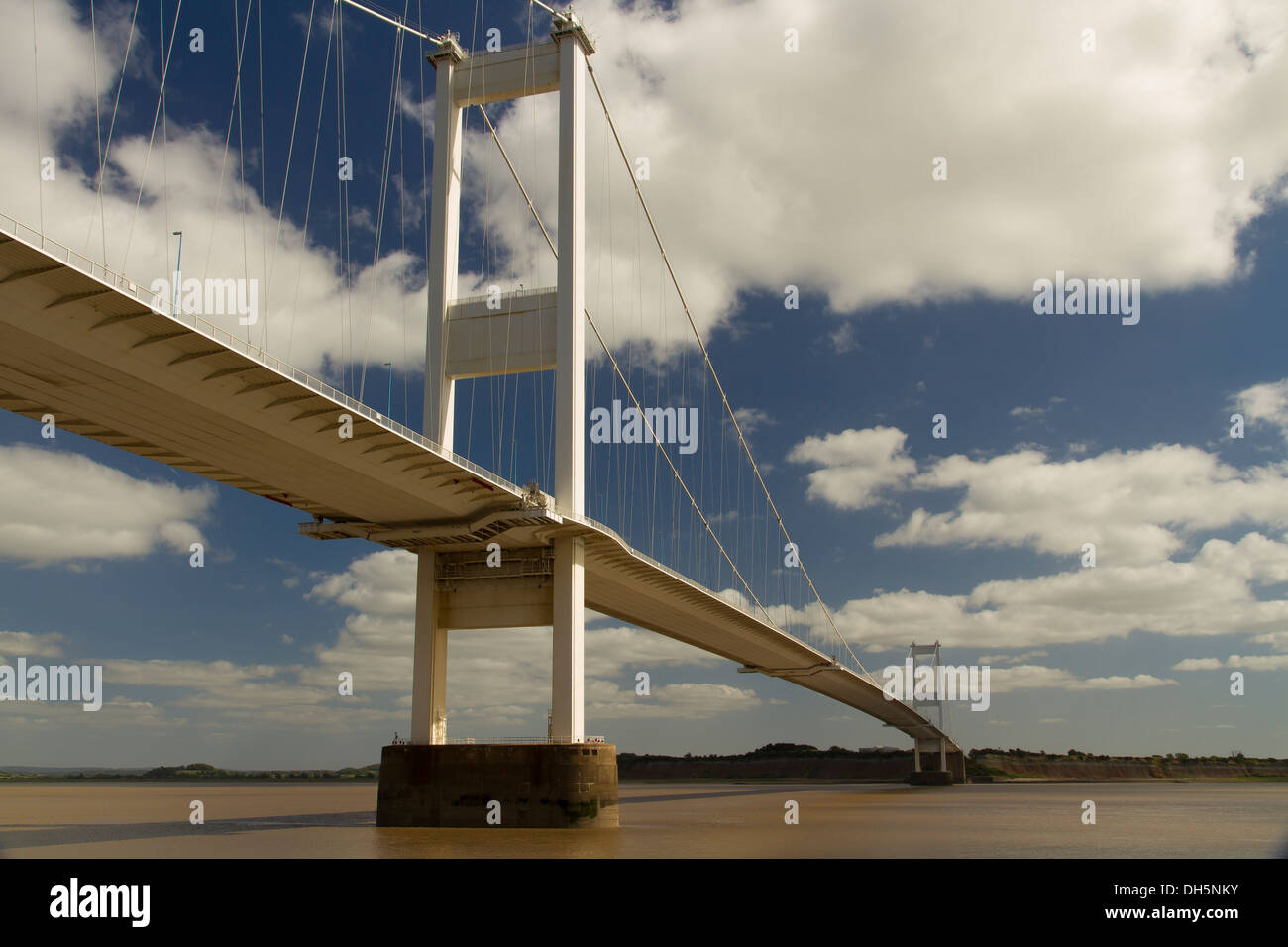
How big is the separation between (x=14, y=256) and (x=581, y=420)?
17529 millimetres

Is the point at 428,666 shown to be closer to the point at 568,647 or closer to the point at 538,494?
the point at 568,647

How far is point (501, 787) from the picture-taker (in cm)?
2853

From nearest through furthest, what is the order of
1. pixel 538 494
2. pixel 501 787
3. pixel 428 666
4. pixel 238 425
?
pixel 238 425
pixel 501 787
pixel 538 494
pixel 428 666

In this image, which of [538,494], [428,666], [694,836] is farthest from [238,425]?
[694,836]

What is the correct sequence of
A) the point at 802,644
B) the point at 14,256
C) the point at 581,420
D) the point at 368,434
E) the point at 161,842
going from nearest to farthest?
the point at 14,256 < the point at 368,434 < the point at 161,842 < the point at 581,420 < the point at 802,644

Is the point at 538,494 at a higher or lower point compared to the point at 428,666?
higher

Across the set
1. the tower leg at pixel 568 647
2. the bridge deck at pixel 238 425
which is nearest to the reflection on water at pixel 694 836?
the tower leg at pixel 568 647

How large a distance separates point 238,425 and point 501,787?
1239 cm

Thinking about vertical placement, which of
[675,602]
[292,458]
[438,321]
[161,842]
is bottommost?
[161,842]

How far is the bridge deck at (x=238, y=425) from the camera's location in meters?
16.9

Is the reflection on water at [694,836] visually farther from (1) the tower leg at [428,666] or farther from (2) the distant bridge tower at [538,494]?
(1) the tower leg at [428,666]

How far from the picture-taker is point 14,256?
1555 cm
